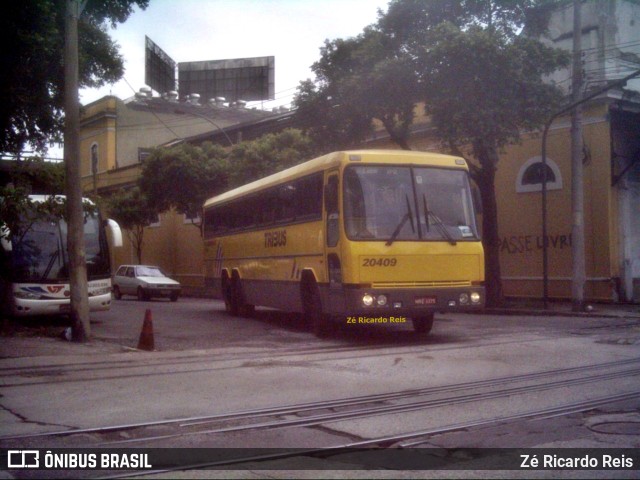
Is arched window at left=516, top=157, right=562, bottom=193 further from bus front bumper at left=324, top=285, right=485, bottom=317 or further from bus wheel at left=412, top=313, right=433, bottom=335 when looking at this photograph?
bus front bumper at left=324, top=285, right=485, bottom=317

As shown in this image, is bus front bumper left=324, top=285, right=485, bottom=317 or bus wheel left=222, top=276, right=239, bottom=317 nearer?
bus front bumper left=324, top=285, right=485, bottom=317

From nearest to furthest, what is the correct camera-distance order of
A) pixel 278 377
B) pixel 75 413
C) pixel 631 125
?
pixel 75 413 → pixel 278 377 → pixel 631 125

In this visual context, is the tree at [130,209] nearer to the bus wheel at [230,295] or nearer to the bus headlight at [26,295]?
the bus wheel at [230,295]

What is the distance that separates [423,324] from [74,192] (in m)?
7.16

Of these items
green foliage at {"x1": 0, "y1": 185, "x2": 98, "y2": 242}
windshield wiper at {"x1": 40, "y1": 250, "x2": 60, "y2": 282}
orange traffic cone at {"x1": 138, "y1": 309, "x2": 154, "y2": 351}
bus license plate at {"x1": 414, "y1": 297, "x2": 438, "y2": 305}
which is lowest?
orange traffic cone at {"x1": 138, "y1": 309, "x2": 154, "y2": 351}

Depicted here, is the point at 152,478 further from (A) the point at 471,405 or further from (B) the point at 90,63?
(B) the point at 90,63

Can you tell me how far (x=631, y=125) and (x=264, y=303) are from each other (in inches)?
573

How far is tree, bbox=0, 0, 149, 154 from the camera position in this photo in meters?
15.2

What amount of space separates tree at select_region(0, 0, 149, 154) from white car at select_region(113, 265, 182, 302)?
14.0m

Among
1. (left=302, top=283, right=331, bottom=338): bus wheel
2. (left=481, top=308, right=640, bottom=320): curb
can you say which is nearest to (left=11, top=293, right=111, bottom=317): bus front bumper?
(left=302, top=283, right=331, bottom=338): bus wheel

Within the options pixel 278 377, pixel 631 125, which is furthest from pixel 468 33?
pixel 278 377

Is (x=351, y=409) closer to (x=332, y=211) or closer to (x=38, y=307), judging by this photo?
(x=332, y=211)

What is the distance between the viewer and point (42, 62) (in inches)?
648

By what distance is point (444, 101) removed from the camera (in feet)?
69.5
